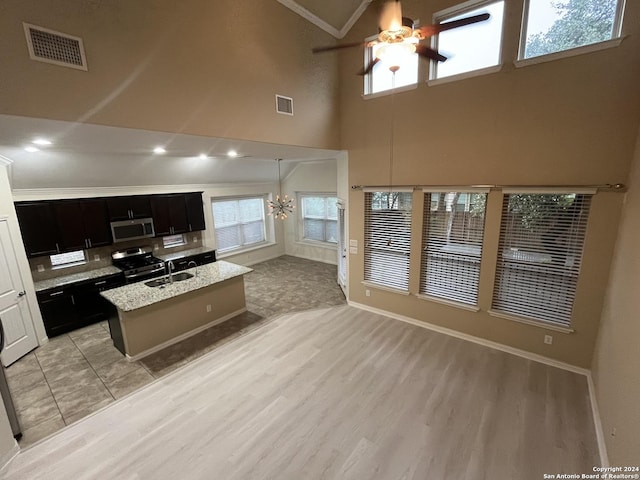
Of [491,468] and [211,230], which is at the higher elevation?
[211,230]

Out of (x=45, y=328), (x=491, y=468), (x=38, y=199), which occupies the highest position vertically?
(x=38, y=199)

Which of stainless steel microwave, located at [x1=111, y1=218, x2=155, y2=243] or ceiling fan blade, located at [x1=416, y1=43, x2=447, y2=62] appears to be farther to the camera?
stainless steel microwave, located at [x1=111, y1=218, x2=155, y2=243]

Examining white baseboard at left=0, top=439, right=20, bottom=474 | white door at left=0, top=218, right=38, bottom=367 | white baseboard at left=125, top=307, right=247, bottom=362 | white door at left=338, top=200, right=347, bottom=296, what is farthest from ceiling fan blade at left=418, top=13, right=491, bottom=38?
white door at left=0, top=218, right=38, bottom=367

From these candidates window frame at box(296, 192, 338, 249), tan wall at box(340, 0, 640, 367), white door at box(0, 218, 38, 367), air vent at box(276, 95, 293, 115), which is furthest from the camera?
window frame at box(296, 192, 338, 249)

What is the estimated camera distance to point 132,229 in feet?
18.4

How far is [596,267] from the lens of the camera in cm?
318

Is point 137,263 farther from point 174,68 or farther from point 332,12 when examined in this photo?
point 332,12

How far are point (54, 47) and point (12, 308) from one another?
358cm

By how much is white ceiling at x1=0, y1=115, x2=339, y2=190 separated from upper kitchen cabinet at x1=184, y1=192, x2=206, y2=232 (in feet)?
1.13

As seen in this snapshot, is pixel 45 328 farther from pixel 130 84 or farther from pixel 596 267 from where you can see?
pixel 596 267

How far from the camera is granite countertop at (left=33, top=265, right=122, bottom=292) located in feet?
14.7

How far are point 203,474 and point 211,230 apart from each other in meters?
5.75

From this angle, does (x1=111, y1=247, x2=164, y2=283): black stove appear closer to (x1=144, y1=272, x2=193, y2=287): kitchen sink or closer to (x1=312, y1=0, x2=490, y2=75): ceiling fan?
(x1=144, y1=272, x2=193, y2=287): kitchen sink

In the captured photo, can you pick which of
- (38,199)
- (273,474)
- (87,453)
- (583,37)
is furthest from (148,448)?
(583,37)
